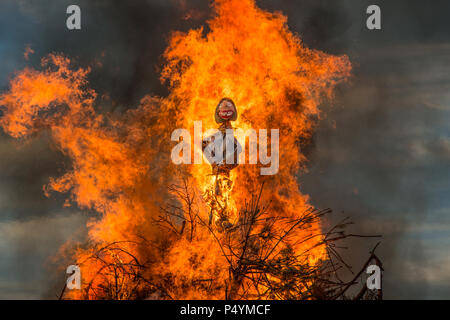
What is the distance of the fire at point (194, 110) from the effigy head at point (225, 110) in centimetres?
63

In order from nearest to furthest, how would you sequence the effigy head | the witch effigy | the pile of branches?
1. the pile of branches
2. the witch effigy
3. the effigy head

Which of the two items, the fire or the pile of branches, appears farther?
the fire

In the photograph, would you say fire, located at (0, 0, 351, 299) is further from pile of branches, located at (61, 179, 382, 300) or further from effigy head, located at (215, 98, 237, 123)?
pile of branches, located at (61, 179, 382, 300)

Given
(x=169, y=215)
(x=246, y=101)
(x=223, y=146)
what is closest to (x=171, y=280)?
(x=169, y=215)

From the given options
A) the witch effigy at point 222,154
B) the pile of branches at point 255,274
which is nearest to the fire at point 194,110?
the witch effigy at point 222,154

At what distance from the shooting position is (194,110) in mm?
15719

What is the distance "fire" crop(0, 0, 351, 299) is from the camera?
15180 mm

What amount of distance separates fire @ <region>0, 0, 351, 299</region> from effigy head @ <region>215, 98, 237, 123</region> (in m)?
0.63

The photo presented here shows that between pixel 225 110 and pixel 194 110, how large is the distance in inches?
54.0

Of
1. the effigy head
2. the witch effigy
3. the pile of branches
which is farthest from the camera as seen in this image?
the effigy head

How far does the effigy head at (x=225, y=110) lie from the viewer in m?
14.7

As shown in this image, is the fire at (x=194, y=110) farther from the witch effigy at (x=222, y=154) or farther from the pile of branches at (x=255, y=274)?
the pile of branches at (x=255, y=274)

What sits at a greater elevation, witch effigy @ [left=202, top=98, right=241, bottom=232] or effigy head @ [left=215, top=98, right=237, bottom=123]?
effigy head @ [left=215, top=98, right=237, bottom=123]

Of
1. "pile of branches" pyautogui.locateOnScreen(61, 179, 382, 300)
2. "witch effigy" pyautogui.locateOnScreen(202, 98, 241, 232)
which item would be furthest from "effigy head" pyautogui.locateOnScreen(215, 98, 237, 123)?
"pile of branches" pyautogui.locateOnScreen(61, 179, 382, 300)
